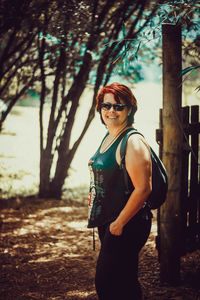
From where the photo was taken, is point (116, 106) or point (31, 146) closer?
point (116, 106)

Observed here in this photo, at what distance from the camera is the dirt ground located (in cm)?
353

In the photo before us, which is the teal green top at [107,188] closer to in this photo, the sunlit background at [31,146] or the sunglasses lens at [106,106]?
the sunglasses lens at [106,106]

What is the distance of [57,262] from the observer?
14.8 feet

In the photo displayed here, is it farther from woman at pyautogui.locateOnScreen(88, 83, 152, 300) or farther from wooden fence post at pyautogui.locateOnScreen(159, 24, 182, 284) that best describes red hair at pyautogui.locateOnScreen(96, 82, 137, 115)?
wooden fence post at pyautogui.locateOnScreen(159, 24, 182, 284)

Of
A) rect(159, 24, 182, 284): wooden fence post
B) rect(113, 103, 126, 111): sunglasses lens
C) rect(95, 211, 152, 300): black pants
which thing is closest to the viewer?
rect(95, 211, 152, 300): black pants

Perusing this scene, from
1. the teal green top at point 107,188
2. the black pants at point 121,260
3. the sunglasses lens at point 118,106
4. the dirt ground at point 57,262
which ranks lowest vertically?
the dirt ground at point 57,262

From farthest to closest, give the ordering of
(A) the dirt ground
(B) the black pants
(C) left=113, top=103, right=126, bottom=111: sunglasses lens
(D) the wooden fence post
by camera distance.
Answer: (A) the dirt ground
(D) the wooden fence post
(C) left=113, top=103, right=126, bottom=111: sunglasses lens
(B) the black pants

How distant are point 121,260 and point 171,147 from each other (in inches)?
56.3

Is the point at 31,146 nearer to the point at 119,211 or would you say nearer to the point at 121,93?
the point at 121,93

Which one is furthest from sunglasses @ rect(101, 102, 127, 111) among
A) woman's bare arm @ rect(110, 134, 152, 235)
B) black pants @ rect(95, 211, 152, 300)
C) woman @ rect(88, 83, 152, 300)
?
black pants @ rect(95, 211, 152, 300)

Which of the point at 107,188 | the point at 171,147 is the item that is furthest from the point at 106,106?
the point at 171,147

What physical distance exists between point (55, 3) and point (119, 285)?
17.9ft

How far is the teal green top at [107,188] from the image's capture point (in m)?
2.34

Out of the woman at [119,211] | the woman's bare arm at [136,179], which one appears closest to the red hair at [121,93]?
the woman at [119,211]
